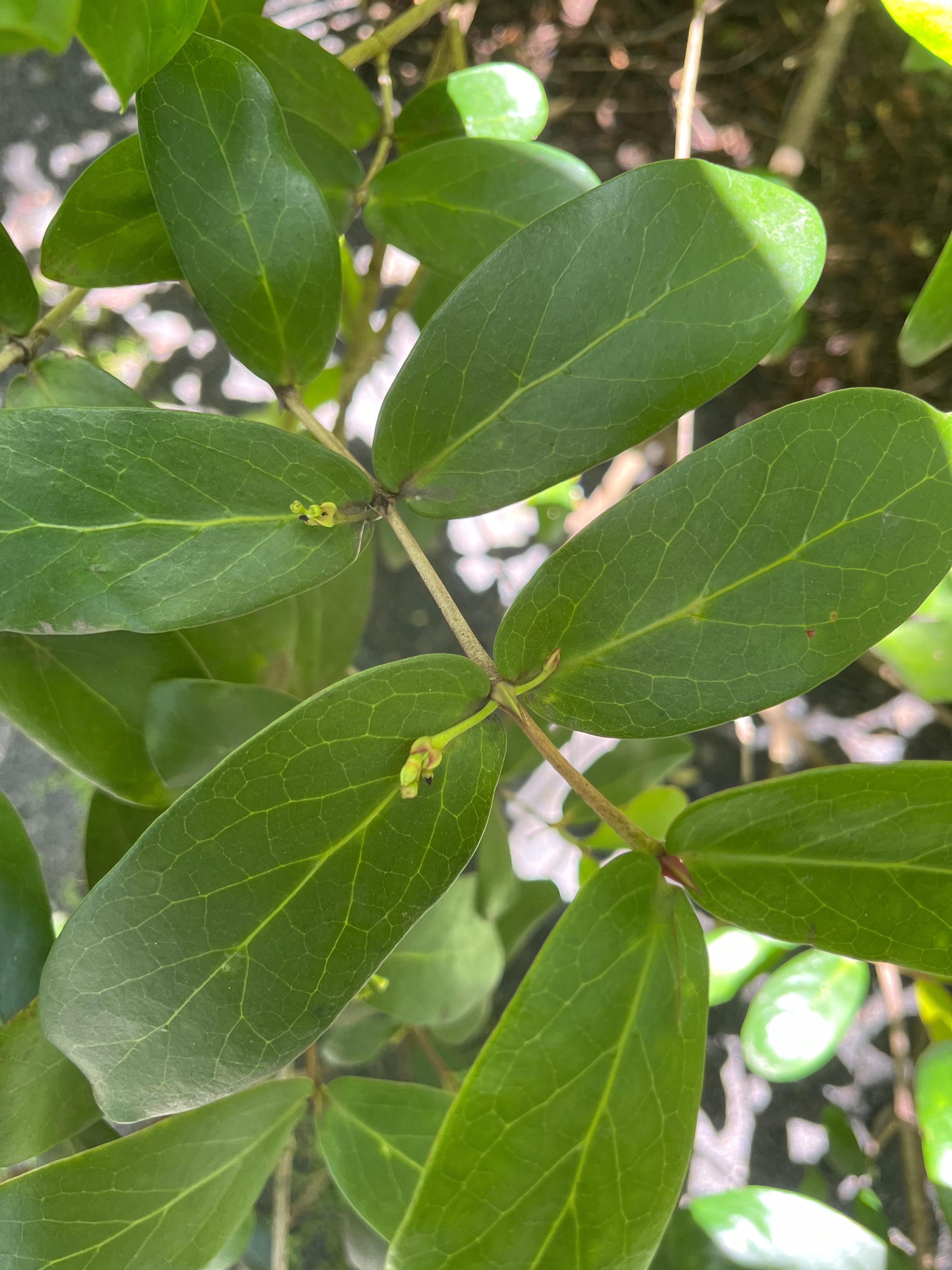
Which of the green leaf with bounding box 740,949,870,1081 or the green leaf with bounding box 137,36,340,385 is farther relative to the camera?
the green leaf with bounding box 740,949,870,1081

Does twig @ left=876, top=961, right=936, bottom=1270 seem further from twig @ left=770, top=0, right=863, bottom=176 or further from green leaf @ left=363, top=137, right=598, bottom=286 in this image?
twig @ left=770, top=0, right=863, bottom=176

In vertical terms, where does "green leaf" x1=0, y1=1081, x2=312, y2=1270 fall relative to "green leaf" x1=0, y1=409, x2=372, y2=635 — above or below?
below

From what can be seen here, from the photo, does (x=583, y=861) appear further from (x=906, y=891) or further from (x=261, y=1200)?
(x=261, y=1200)

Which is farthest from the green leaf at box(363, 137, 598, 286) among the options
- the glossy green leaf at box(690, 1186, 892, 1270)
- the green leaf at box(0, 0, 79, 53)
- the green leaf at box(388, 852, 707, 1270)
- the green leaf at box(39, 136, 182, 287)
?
the glossy green leaf at box(690, 1186, 892, 1270)

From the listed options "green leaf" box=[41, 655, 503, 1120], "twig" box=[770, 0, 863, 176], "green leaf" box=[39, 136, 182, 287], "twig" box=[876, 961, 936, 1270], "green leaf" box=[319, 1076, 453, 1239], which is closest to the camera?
"green leaf" box=[41, 655, 503, 1120]

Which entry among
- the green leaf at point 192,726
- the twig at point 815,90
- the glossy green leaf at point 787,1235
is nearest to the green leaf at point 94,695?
the green leaf at point 192,726

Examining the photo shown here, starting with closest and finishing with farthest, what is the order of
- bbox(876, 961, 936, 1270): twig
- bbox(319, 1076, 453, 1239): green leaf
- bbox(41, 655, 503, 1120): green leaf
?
bbox(41, 655, 503, 1120): green leaf → bbox(319, 1076, 453, 1239): green leaf → bbox(876, 961, 936, 1270): twig

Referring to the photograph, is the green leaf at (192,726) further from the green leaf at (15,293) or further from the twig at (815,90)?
the twig at (815,90)
